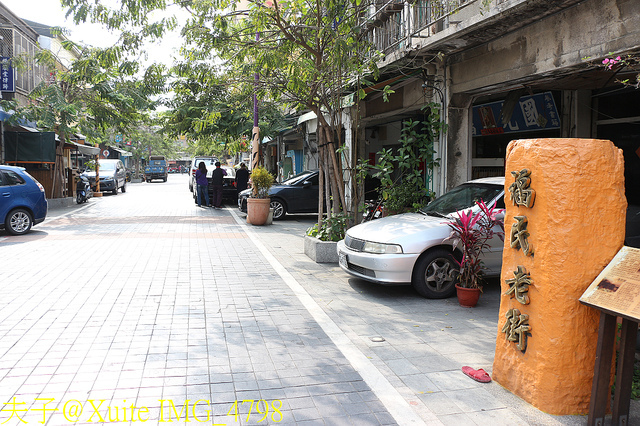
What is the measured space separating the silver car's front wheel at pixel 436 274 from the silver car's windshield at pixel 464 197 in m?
1.02

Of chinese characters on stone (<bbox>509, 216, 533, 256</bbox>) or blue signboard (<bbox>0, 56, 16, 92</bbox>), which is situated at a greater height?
blue signboard (<bbox>0, 56, 16, 92</bbox>)

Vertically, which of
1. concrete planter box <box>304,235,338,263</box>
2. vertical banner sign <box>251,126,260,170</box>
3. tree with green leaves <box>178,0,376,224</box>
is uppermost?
tree with green leaves <box>178,0,376,224</box>

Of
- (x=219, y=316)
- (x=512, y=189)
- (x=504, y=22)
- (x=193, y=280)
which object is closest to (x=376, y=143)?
(x=504, y=22)

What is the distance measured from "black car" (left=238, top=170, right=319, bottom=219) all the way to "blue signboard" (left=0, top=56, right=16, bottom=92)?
10.7 metres

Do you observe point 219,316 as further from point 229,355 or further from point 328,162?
point 328,162

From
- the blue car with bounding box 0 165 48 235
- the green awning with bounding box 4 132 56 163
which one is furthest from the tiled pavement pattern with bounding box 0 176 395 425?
the green awning with bounding box 4 132 56 163

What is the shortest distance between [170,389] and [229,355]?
810 mm

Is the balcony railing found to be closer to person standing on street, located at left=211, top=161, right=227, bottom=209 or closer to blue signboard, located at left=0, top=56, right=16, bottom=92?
person standing on street, located at left=211, top=161, right=227, bottom=209

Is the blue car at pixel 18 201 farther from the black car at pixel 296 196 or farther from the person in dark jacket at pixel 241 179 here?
the person in dark jacket at pixel 241 179

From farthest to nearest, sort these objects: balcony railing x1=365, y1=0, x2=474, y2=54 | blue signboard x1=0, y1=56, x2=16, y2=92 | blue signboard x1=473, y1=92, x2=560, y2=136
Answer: blue signboard x1=0, y1=56, x2=16, y2=92
blue signboard x1=473, y1=92, x2=560, y2=136
balcony railing x1=365, y1=0, x2=474, y2=54

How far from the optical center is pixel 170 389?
13.2 feet

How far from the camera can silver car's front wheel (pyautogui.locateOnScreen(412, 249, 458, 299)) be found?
679cm

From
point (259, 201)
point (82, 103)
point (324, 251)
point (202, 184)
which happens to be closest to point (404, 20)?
point (324, 251)

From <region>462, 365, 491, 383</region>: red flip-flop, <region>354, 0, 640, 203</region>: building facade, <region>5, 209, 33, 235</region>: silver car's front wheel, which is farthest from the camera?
<region>5, 209, 33, 235</region>: silver car's front wheel
